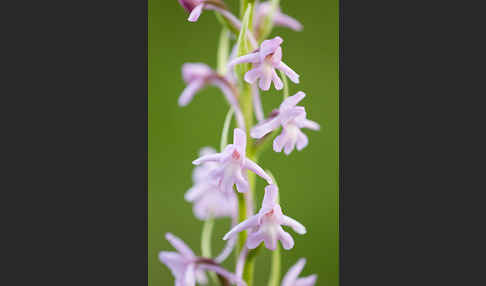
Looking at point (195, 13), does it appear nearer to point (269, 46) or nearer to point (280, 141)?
point (269, 46)

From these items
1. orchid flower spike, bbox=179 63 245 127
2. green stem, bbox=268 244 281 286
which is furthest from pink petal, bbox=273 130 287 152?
green stem, bbox=268 244 281 286

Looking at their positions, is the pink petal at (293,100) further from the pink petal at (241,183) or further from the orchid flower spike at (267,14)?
the orchid flower spike at (267,14)

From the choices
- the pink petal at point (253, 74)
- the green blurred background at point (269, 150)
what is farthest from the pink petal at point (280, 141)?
the green blurred background at point (269, 150)

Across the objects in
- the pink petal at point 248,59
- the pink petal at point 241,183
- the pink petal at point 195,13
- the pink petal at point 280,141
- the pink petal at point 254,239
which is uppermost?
the pink petal at point 195,13

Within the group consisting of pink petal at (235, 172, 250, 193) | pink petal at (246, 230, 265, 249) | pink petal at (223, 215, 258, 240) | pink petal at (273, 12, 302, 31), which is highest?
pink petal at (273, 12, 302, 31)

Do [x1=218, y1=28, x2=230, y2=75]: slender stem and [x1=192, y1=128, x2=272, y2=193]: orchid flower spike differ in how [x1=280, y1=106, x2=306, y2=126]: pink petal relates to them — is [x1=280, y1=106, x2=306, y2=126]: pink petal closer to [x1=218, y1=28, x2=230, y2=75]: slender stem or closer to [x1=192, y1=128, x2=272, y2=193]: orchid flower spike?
[x1=192, y1=128, x2=272, y2=193]: orchid flower spike

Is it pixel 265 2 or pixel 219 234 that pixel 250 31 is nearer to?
pixel 265 2
